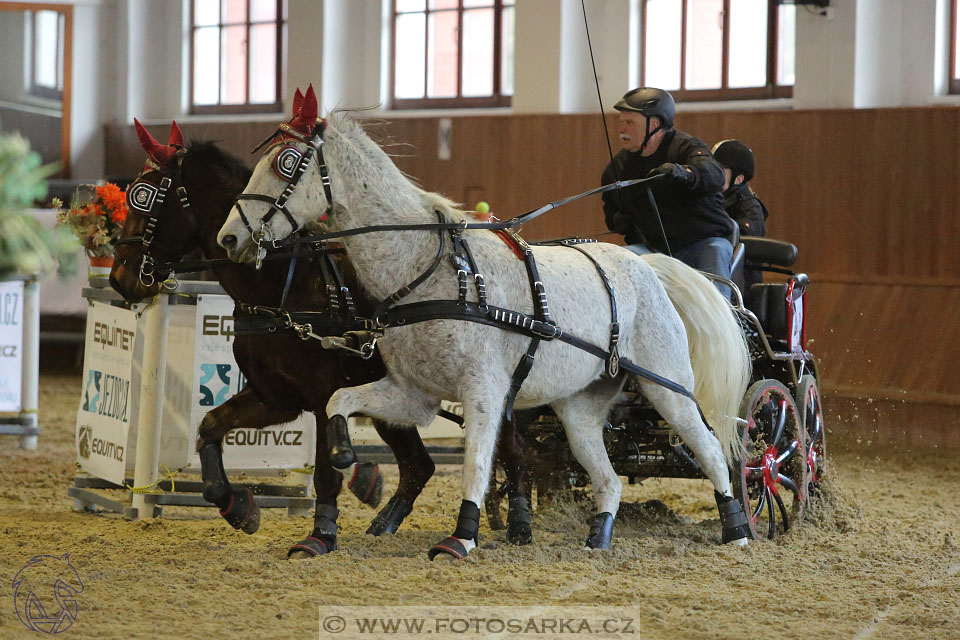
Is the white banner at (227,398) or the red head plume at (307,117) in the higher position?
the red head plume at (307,117)

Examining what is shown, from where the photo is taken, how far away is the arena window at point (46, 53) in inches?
521

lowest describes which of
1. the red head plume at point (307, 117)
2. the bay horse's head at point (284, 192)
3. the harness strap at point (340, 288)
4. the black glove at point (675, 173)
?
the harness strap at point (340, 288)

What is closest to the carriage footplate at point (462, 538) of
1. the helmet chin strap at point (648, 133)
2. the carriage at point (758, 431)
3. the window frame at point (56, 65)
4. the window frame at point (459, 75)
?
the carriage at point (758, 431)

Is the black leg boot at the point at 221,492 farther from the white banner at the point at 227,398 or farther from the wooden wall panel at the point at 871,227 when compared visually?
the wooden wall panel at the point at 871,227

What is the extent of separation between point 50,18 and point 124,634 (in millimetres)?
11851

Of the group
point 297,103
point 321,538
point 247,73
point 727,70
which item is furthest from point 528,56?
point 321,538

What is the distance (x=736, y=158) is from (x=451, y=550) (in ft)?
11.6

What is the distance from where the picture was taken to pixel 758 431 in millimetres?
5023

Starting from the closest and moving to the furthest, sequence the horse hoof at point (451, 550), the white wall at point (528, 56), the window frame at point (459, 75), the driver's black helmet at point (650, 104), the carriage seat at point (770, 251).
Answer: the horse hoof at point (451, 550) < the driver's black helmet at point (650, 104) < the carriage seat at point (770, 251) < the white wall at point (528, 56) < the window frame at point (459, 75)

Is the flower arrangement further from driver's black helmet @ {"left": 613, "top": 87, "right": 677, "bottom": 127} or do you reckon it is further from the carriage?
driver's black helmet @ {"left": 613, "top": 87, "right": 677, "bottom": 127}

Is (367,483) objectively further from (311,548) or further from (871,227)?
(871,227)

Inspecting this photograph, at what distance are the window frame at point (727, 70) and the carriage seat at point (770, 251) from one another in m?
4.46

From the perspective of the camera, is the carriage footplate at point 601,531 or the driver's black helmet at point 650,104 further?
the driver's black helmet at point 650,104

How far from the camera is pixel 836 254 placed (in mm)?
9070
